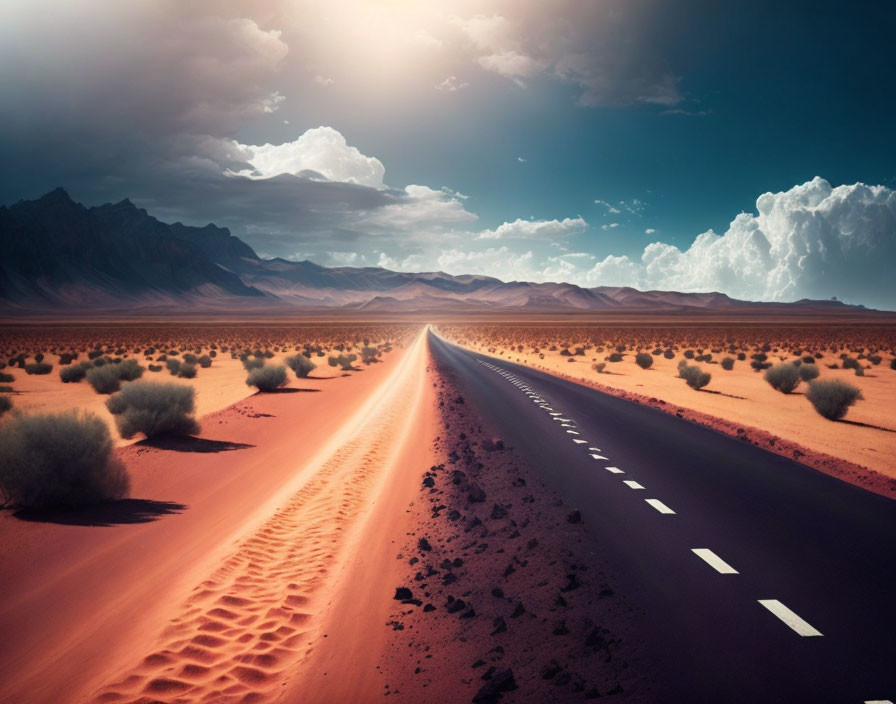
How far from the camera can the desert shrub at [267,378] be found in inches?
939

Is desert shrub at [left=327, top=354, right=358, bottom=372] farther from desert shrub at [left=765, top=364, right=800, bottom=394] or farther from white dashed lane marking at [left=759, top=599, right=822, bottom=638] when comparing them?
white dashed lane marking at [left=759, top=599, right=822, bottom=638]

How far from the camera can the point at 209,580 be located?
6.32 m

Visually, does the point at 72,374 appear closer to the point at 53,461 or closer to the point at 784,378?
the point at 53,461

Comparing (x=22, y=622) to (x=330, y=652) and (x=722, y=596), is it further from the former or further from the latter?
(x=722, y=596)

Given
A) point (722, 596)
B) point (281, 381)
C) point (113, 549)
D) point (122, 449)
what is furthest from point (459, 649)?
point (281, 381)

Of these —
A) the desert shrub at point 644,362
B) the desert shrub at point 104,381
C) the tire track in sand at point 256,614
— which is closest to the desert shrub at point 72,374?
the desert shrub at point 104,381

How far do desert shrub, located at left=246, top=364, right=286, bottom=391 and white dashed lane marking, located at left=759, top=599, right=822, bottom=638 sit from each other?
71.2 ft

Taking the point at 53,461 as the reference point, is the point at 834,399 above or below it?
above

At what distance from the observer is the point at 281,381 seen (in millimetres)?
24469

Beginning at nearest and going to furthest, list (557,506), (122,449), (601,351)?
(557,506) < (122,449) < (601,351)

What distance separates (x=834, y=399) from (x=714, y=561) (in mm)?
15904

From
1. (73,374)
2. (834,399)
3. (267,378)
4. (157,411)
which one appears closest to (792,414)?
(834,399)

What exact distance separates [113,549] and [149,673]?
11.4 ft

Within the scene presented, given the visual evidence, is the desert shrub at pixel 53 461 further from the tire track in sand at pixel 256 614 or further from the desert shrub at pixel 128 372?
the desert shrub at pixel 128 372
